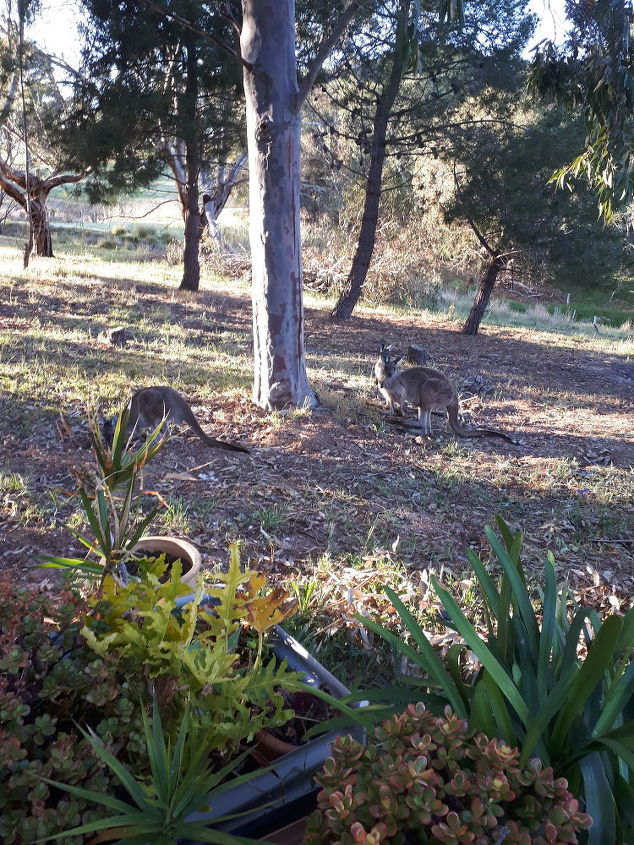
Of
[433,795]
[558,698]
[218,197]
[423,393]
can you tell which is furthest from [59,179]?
[433,795]

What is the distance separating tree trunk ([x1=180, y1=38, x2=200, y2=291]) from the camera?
39.7 feet

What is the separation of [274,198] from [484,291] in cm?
855

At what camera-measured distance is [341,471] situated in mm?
5586

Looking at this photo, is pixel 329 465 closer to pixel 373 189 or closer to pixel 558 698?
pixel 558 698

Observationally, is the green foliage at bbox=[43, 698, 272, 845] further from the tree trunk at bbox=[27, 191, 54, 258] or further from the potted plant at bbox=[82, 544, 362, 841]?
the tree trunk at bbox=[27, 191, 54, 258]

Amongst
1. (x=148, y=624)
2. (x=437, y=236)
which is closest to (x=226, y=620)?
(x=148, y=624)

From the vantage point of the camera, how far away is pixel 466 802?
1.39 metres

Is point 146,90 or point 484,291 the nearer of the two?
point 146,90

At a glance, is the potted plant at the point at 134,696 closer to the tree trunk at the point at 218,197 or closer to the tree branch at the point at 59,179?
the tree branch at the point at 59,179

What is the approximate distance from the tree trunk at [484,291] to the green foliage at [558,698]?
1225 cm

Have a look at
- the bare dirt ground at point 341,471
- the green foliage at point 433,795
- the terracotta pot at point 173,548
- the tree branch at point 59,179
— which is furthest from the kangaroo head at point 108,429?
the tree branch at point 59,179

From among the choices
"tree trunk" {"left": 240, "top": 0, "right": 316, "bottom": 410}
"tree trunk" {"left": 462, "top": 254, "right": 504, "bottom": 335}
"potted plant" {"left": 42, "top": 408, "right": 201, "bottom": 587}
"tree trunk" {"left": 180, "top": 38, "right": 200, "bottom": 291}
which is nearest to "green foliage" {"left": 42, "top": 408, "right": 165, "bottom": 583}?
"potted plant" {"left": 42, "top": 408, "right": 201, "bottom": 587}

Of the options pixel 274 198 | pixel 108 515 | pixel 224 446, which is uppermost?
pixel 274 198

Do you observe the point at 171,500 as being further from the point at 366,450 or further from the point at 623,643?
the point at 623,643
